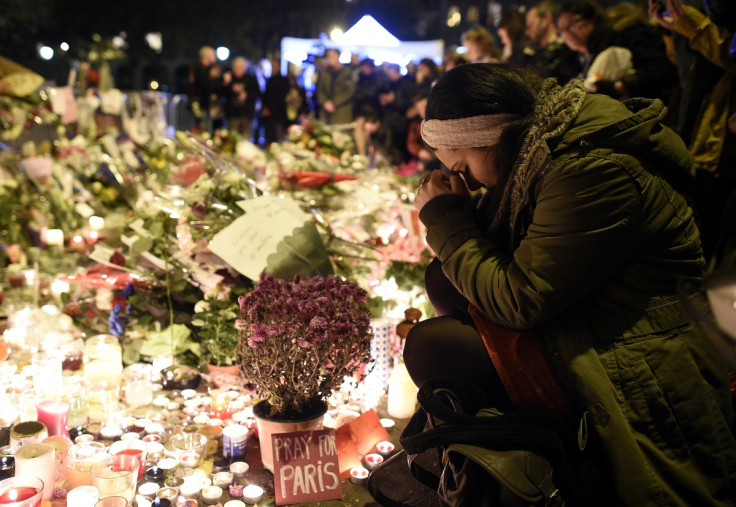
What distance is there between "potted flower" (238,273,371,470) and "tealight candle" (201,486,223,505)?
19 cm

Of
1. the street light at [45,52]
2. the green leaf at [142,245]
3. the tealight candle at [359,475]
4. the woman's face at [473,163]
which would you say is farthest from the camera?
the street light at [45,52]

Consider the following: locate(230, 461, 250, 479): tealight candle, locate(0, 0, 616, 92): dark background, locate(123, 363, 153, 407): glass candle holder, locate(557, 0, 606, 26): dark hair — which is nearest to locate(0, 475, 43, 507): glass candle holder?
locate(230, 461, 250, 479): tealight candle

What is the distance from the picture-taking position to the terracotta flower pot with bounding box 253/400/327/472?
2.01 meters

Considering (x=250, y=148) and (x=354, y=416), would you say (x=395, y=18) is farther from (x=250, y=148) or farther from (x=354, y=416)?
(x=354, y=416)

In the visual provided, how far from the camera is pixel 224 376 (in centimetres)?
265

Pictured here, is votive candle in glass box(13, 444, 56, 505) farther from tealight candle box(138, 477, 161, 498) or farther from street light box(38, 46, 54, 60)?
street light box(38, 46, 54, 60)

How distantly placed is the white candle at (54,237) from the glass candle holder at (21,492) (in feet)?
10.2

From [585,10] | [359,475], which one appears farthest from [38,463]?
[585,10]

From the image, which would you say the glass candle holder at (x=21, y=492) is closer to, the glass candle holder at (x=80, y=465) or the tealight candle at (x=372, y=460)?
the glass candle holder at (x=80, y=465)

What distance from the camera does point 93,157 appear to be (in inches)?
215

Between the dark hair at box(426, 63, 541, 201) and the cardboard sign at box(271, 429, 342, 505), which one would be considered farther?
the cardboard sign at box(271, 429, 342, 505)

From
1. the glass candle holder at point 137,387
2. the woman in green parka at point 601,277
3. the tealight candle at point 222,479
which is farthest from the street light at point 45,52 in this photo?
the woman in green parka at point 601,277

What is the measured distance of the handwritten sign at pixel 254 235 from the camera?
2557mm

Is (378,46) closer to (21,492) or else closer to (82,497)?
(82,497)
